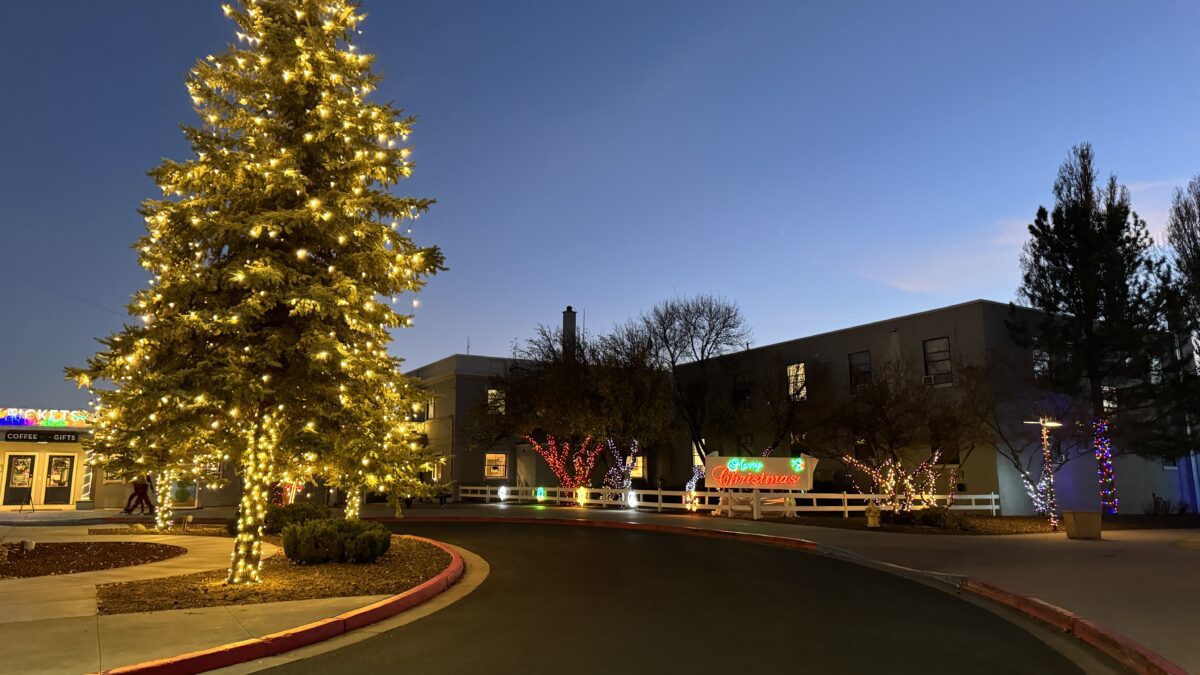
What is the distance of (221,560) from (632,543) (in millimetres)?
8900

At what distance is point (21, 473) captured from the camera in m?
29.9

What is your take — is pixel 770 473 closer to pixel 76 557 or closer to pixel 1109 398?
pixel 1109 398

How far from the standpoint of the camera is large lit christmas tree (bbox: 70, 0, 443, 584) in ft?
32.9

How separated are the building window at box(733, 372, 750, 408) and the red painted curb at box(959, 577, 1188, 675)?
83.3 ft

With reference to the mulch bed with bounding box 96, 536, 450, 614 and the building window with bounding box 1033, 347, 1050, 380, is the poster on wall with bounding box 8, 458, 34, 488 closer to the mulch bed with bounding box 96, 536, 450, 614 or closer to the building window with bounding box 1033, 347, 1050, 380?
the mulch bed with bounding box 96, 536, 450, 614

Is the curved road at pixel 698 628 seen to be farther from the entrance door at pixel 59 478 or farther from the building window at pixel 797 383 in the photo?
the entrance door at pixel 59 478

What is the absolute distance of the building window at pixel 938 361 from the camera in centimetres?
2916

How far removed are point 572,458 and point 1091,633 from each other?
97.4 feet

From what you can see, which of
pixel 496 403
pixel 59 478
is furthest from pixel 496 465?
pixel 59 478

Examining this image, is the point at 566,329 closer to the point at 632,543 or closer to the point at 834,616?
the point at 632,543

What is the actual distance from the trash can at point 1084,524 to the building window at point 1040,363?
394 inches

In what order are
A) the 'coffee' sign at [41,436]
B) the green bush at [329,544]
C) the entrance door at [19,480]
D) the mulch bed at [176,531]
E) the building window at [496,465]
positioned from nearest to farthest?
the green bush at [329,544], the mulch bed at [176,531], the 'coffee' sign at [41,436], the entrance door at [19,480], the building window at [496,465]

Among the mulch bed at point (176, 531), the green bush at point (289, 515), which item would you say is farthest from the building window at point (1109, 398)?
the mulch bed at point (176, 531)

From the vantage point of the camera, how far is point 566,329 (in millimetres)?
39438
